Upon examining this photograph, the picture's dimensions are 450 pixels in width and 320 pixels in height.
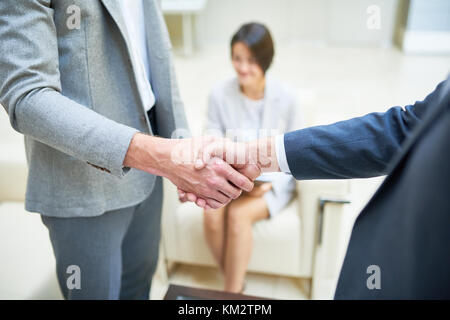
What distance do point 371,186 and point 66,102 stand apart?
207cm

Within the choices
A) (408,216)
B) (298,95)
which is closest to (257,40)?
(298,95)

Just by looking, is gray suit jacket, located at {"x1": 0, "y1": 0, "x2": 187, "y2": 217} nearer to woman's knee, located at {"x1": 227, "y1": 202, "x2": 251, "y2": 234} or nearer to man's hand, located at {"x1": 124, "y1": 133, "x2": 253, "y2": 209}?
man's hand, located at {"x1": 124, "y1": 133, "x2": 253, "y2": 209}

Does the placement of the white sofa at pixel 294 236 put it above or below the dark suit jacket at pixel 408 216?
below

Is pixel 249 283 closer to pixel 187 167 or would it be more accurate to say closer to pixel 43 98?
pixel 187 167

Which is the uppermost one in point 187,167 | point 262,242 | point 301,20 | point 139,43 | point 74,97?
point 301,20

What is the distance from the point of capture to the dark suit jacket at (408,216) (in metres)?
0.50

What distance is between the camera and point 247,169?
1.10 m

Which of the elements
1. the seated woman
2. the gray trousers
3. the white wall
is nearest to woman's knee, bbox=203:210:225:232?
the seated woman

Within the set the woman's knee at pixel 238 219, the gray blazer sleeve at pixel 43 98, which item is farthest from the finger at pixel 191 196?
the woman's knee at pixel 238 219

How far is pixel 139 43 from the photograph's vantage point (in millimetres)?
1067

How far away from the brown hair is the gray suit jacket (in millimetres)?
787

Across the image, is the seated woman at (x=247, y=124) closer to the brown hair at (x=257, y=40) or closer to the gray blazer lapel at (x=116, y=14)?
the brown hair at (x=257, y=40)

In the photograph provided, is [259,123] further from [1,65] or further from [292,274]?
[1,65]

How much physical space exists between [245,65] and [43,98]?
3.77 ft
